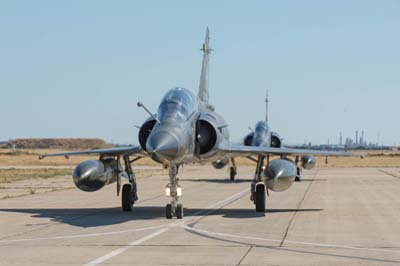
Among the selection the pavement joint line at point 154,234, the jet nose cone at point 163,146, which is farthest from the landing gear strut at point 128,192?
the jet nose cone at point 163,146

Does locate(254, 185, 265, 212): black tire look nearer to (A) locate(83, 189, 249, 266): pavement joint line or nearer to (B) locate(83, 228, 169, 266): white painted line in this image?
(A) locate(83, 189, 249, 266): pavement joint line

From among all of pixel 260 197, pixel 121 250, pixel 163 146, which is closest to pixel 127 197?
pixel 260 197

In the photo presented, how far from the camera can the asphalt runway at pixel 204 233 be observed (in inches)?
444

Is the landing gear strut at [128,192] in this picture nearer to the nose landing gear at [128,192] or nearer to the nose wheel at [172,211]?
the nose landing gear at [128,192]

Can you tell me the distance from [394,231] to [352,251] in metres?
3.47

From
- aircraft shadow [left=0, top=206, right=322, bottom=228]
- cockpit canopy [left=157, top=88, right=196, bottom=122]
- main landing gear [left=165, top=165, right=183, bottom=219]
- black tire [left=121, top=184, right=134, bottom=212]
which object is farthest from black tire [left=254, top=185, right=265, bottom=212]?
black tire [left=121, top=184, right=134, bottom=212]

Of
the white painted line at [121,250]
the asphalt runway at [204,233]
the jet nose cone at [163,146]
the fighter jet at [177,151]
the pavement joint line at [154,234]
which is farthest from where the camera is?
the fighter jet at [177,151]

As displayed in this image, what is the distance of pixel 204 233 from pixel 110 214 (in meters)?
5.56

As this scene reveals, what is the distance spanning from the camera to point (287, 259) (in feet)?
36.4

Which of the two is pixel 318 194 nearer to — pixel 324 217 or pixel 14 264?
pixel 324 217

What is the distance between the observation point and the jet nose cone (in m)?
15.2

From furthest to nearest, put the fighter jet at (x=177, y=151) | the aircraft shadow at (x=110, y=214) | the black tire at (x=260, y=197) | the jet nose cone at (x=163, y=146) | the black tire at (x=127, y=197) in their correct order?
the black tire at (x=127, y=197), the black tire at (x=260, y=197), the aircraft shadow at (x=110, y=214), the fighter jet at (x=177, y=151), the jet nose cone at (x=163, y=146)

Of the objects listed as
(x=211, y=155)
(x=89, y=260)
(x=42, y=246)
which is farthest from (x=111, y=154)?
(x=89, y=260)

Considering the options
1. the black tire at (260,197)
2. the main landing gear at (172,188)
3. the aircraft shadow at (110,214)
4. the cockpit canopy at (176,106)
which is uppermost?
the cockpit canopy at (176,106)
